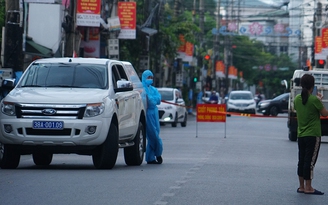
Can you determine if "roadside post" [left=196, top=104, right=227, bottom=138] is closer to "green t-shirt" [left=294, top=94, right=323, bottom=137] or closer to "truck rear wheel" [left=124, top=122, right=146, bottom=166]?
"truck rear wheel" [left=124, top=122, right=146, bottom=166]

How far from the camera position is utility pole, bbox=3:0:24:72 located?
2198 centimetres

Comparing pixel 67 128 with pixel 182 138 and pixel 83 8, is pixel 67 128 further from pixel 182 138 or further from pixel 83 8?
pixel 83 8

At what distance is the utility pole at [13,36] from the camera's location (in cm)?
2198

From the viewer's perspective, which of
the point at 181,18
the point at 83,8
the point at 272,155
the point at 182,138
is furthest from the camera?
the point at 181,18

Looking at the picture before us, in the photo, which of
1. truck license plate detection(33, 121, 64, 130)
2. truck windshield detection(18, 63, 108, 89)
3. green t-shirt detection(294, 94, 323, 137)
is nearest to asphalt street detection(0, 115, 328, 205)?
truck license plate detection(33, 121, 64, 130)

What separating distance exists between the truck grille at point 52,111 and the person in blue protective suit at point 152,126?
2.87 metres

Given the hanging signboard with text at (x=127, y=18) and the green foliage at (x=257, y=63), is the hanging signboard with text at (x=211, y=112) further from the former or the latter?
the green foliage at (x=257, y=63)

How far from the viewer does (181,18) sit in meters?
59.2

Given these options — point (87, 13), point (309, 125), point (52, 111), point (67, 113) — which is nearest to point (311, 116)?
point (309, 125)

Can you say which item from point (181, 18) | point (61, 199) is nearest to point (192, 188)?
point (61, 199)

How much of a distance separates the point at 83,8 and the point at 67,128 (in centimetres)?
1871

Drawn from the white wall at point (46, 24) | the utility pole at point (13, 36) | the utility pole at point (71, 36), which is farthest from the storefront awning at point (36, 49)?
the utility pole at point (13, 36)

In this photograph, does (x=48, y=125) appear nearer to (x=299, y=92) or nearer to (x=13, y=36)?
(x=13, y=36)

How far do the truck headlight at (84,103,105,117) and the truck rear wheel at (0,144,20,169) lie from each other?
4.71ft
